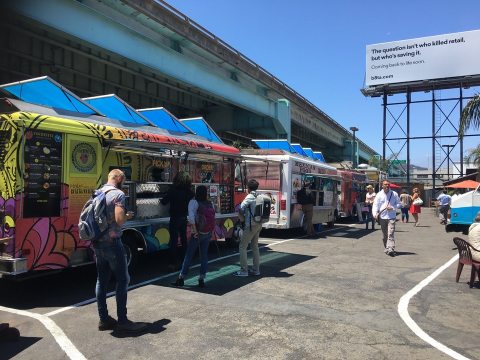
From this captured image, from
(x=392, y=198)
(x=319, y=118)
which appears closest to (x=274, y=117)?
(x=319, y=118)

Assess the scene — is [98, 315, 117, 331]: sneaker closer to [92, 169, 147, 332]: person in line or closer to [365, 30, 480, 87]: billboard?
[92, 169, 147, 332]: person in line

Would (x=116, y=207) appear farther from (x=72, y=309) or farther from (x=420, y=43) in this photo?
(x=420, y=43)

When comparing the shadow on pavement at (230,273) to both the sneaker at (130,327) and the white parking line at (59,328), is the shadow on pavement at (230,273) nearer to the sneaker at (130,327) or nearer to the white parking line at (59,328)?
the white parking line at (59,328)

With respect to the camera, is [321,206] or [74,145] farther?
[321,206]

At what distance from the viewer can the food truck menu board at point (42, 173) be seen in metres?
6.18

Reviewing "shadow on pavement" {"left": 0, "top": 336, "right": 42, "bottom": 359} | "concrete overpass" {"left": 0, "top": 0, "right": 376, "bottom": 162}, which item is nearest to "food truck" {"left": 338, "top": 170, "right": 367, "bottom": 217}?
"concrete overpass" {"left": 0, "top": 0, "right": 376, "bottom": 162}

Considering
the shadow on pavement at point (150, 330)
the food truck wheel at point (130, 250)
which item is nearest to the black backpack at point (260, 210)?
the food truck wheel at point (130, 250)

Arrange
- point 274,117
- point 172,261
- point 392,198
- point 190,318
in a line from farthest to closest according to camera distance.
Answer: point 274,117, point 392,198, point 172,261, point 190,318

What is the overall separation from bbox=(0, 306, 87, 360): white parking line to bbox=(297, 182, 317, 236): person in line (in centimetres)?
1003

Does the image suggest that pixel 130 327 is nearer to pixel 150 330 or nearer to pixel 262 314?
pixel 150 330

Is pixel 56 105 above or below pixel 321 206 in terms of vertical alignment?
above

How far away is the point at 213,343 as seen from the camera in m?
4.84

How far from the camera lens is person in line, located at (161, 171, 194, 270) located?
8484mm

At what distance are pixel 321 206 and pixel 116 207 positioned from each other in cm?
1260
